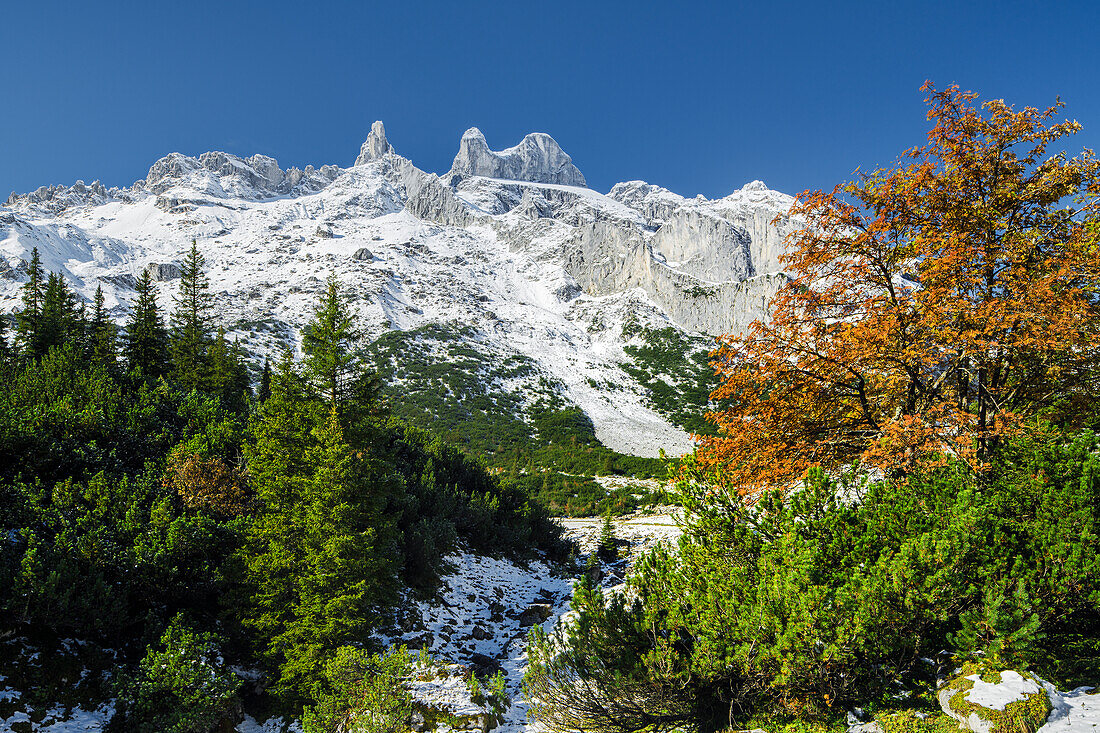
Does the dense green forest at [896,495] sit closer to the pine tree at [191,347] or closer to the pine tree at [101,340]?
the pine tree at [191,347]

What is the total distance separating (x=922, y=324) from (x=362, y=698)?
1116 centimetres

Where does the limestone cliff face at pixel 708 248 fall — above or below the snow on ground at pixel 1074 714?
above

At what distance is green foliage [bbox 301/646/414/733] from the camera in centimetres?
869

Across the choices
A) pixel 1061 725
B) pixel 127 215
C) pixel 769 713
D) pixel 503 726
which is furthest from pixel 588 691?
pixel 127 215

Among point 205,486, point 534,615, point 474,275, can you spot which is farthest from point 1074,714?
point 474,275

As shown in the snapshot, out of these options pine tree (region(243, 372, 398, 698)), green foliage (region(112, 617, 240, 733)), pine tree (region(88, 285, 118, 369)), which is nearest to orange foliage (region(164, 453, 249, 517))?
pine tree (region(243, 372, 398, 698))

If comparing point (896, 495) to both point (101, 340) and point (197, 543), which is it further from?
point (101, 340)

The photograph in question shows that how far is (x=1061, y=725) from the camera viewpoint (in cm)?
473

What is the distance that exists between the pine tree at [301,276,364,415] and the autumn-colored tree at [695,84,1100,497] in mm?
10299

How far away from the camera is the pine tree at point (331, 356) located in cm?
1359

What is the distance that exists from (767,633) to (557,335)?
130355mm

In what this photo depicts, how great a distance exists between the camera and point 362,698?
9109mm

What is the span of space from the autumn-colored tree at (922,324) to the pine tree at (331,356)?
33.8ft

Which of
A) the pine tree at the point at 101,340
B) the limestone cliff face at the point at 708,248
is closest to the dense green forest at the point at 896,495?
the pine tree at the point at 101,340
